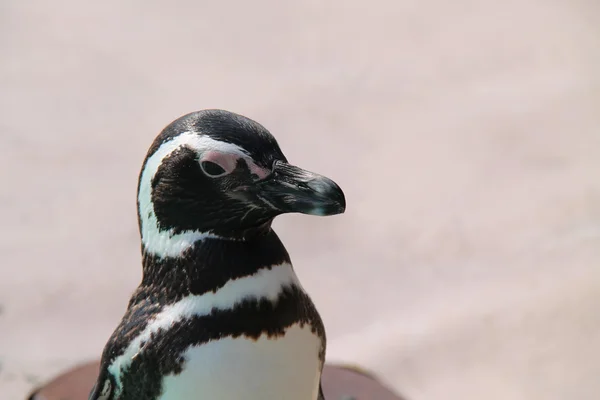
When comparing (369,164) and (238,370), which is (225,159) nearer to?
(238,370)

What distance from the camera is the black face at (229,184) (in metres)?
0.47

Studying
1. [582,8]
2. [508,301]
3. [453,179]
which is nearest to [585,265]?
[508,301]

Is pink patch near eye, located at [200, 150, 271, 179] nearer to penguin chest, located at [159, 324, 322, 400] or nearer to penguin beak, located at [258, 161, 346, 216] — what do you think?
penguin beak, located at [258, 161, 346, 216]

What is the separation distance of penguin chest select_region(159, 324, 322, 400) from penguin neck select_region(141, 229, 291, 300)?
4 centimetres

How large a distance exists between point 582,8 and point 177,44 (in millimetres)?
1070

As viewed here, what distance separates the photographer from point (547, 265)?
1.19 metres

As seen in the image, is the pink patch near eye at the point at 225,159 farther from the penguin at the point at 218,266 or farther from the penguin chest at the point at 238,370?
the penguin chest at the point at 238,370


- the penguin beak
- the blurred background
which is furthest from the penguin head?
the blurred background

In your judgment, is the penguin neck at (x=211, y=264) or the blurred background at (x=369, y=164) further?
the blurred background at (x=369, y=164)

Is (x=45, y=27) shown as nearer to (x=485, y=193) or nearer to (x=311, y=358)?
(x=485, y=193)

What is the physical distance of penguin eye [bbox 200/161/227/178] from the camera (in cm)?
47

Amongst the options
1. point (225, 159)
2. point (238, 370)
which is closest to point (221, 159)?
point (225, 159)

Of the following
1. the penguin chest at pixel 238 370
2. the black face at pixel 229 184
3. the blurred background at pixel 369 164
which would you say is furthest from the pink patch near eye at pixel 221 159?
the blurred background at pixel 369 164

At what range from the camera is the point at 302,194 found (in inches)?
18.5
